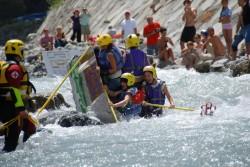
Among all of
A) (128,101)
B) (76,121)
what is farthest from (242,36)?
(76,121)

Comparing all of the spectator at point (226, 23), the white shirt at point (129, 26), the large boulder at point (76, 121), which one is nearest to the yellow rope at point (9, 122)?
the large boulder at point (76, 121)

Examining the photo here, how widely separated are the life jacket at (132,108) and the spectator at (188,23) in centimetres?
649

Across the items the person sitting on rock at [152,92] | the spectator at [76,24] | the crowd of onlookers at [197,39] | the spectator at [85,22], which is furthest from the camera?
the spectator at [85,22]

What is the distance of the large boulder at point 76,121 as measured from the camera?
11.5 metres

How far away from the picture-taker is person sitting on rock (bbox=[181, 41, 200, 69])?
58.5 feet

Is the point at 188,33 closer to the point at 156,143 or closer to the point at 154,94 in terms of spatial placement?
the point at 154,94

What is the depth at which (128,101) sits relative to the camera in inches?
466

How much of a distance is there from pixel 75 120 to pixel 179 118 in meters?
1.82

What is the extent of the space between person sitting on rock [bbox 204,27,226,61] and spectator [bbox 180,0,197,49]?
673 millimetres

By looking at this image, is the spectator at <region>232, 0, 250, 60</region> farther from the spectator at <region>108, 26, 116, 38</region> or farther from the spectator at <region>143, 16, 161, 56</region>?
the spectator at <region>108, 26, 116, 38</region>

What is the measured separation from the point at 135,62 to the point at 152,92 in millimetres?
807

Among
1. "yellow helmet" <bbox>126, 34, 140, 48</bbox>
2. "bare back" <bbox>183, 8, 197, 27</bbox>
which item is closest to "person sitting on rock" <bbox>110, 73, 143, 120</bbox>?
"yellow helmet" <bbox>126, 34, 140, 48</bbox>

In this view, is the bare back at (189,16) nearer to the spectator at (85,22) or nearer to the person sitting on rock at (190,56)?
the person sitting on rock at (190,56)

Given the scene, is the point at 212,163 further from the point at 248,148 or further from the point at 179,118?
the point at 179,118
